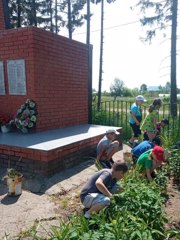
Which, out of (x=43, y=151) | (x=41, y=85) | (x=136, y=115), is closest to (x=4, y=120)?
(x=41, y=85)

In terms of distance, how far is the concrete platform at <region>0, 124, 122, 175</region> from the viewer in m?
4.22

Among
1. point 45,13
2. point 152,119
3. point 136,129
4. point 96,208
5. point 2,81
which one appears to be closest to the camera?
point 96,208

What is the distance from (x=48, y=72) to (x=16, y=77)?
0.74 m

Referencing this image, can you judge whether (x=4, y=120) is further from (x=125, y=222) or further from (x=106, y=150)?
(x=125, y=222)

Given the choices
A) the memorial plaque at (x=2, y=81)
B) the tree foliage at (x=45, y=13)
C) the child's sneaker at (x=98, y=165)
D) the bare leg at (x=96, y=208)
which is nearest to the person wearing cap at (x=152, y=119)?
the child's sneaker at (x=98, y=165)

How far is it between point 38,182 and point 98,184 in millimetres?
1514

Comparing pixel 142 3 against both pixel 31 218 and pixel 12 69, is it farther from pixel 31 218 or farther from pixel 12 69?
pixel 31 218

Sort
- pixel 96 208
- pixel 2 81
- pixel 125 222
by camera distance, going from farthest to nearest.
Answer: pixel 2 81, pixel 96 208, pixel 125 222

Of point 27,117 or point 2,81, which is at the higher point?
point 2,81

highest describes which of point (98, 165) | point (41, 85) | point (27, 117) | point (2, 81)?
point (2, 81)

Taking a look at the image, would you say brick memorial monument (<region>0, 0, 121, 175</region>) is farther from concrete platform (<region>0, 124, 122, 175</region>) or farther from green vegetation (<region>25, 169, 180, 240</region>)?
green vegetation (<region>25, 169, 180, 240</region>)

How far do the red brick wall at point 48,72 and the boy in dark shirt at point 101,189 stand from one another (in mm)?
3090

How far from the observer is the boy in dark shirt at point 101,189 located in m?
2.89

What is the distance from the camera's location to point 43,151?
4.14 m
